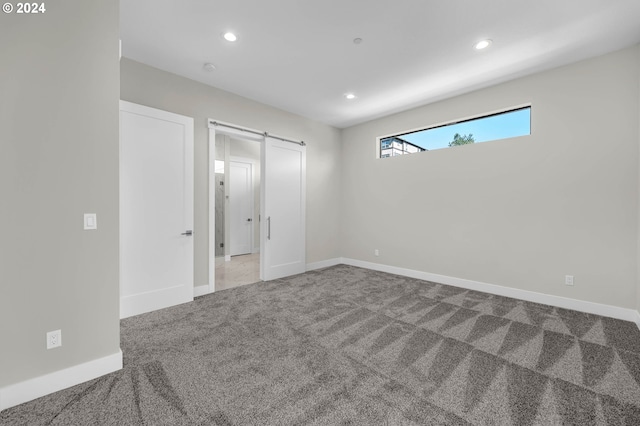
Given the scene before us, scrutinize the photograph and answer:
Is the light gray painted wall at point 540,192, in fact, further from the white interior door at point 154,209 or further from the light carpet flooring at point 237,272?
the white interior door at point 154,209

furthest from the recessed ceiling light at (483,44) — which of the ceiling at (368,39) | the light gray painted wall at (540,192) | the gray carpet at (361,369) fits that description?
the gray carpet at (361,369)

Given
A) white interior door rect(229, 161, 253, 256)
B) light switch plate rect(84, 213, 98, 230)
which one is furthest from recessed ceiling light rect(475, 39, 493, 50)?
white interior door rect(229, 161, 253, 256)

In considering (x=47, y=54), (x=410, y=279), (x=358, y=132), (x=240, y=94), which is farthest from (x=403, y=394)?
(x=358, y=132)

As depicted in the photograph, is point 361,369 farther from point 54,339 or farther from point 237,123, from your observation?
point 237,123

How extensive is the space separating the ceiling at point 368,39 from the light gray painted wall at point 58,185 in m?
0.76

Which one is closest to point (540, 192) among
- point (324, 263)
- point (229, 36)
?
point (324, 263)

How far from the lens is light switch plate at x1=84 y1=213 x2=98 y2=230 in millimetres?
1912

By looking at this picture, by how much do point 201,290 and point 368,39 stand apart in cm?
371

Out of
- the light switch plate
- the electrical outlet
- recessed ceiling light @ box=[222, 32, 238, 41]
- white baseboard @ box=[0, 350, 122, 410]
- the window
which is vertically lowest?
white baseboard @ box=[0, 350, 122, 410]

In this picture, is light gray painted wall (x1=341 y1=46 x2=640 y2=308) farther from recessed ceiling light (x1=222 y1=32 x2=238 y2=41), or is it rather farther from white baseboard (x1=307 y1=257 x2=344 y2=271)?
recessed ceiling light (x1=222 y1=32 x2=238 y2=41)

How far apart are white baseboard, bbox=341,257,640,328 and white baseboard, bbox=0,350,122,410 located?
4.14 m

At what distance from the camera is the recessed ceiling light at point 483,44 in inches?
109

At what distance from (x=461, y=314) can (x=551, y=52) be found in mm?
3120

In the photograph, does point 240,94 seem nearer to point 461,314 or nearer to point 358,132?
point 358,132
